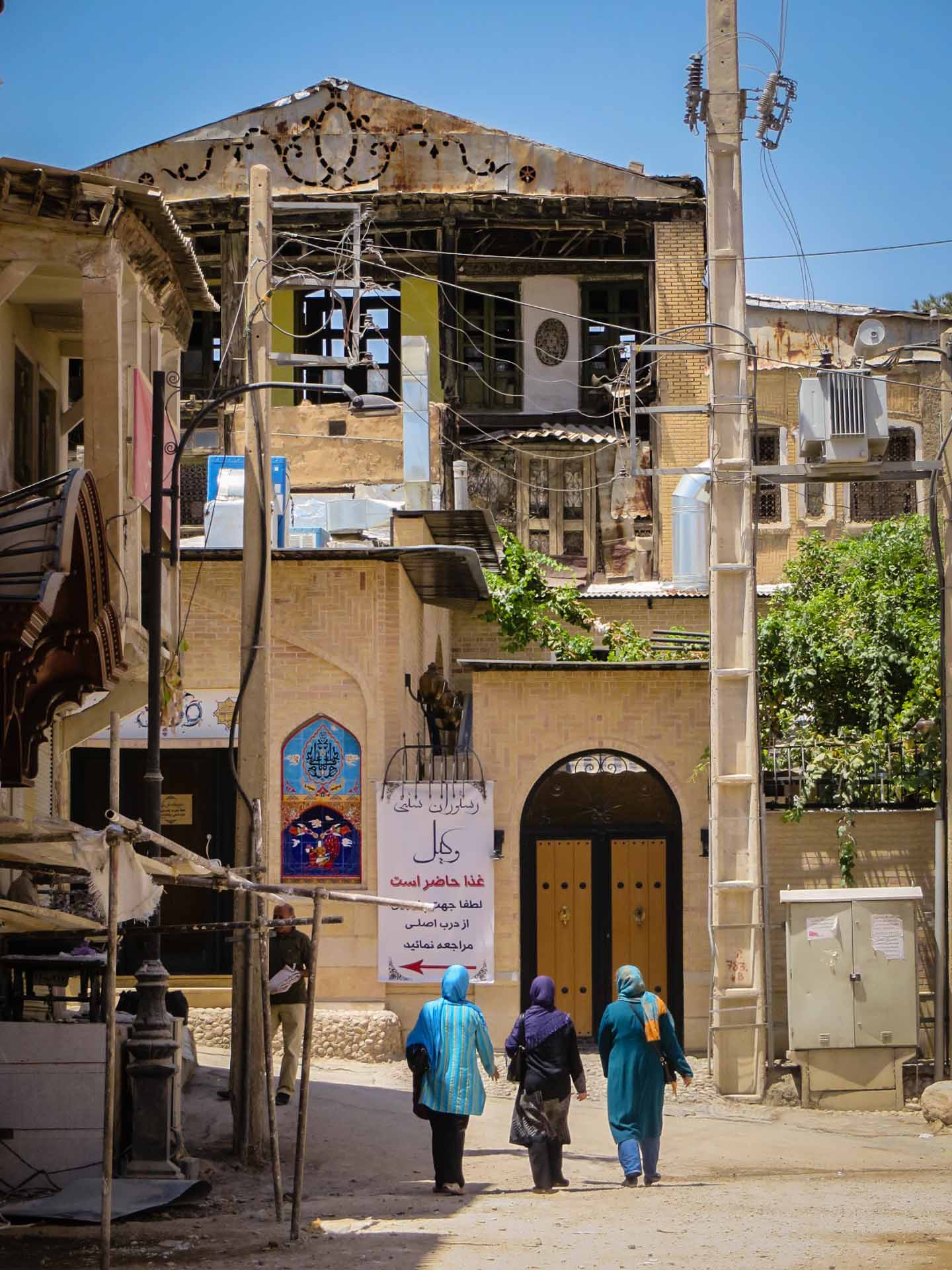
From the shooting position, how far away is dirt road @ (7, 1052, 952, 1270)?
365 inches

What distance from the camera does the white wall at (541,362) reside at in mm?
31266

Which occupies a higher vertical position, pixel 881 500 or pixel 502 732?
pixel 881 500

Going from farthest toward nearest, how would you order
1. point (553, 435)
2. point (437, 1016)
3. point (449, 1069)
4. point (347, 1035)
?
1. point (553, 435)
2. point (347, 1035)
3. point (437, 1016)
4. point (449, 1069)

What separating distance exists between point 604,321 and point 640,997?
21.2 m

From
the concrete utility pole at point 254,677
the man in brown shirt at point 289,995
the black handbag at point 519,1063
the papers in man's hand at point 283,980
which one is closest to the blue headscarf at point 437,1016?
the black handbag at point 519,1063

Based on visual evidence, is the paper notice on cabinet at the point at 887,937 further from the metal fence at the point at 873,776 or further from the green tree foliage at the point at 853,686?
the metal fence at the point at 873,776

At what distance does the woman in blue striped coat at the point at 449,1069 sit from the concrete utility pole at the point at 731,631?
16.5 feet

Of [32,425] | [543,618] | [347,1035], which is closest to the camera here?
[32,425]

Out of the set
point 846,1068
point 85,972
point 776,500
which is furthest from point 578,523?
point 85,972

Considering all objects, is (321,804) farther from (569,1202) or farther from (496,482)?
(496,482)

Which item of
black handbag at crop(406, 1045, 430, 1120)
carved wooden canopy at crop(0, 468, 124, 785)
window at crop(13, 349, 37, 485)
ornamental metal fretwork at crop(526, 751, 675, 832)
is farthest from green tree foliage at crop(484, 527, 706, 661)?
carved wooden canopy at crop(0, 468, 124, 785)

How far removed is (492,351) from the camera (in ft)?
103

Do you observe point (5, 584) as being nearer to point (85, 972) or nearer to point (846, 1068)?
point (85, 972)

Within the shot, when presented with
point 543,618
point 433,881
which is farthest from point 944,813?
point 543,618
